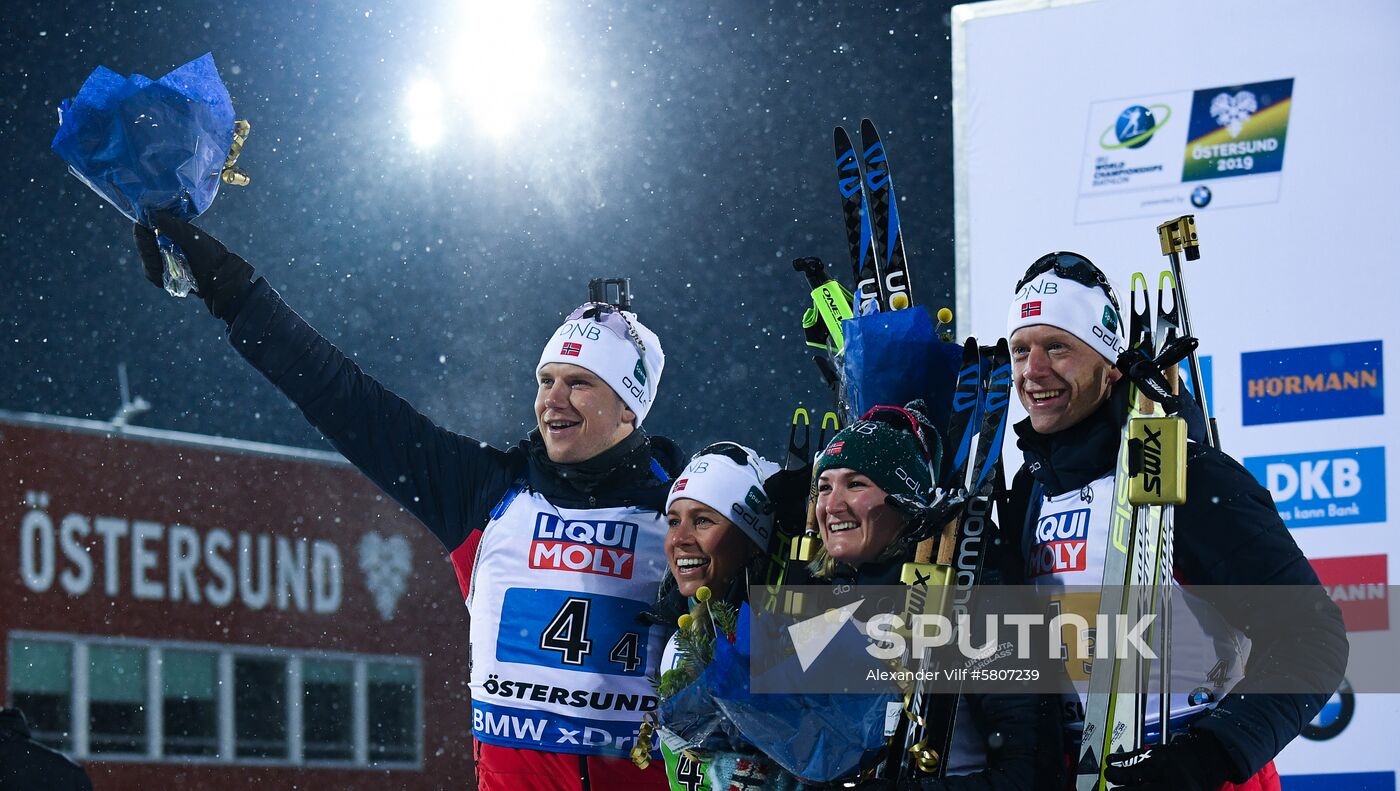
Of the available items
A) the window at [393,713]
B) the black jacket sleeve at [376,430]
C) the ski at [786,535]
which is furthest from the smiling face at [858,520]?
the window at [393,713]

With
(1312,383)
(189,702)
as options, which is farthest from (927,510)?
(189,702)

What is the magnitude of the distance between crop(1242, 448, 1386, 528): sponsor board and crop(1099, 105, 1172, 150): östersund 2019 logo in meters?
1.28

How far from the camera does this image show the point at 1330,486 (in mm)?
5621

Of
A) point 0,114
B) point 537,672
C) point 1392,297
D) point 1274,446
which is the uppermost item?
point 0,114

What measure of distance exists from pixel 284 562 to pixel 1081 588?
1556 cm

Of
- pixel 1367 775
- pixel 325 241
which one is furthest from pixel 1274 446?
pixel 325 241

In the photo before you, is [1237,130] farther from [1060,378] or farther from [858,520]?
[858,520]

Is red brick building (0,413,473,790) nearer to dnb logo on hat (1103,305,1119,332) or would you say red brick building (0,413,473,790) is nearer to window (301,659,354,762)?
window (301,659,354,762)

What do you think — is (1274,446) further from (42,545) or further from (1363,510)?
(42,545)

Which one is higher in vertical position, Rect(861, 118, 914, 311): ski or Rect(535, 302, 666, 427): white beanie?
Rect(861, 118, 914, 311): ski

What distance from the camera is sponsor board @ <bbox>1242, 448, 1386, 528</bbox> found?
557 centimetres

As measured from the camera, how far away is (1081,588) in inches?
132

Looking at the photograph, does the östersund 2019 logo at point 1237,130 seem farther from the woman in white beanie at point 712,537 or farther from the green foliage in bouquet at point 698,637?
the green foliage in bouquet at point 698,637

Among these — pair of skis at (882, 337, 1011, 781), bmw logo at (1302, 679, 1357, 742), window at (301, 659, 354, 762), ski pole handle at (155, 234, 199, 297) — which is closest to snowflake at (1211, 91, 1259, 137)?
bmw logo at (1302, 679, 1357, 742)
